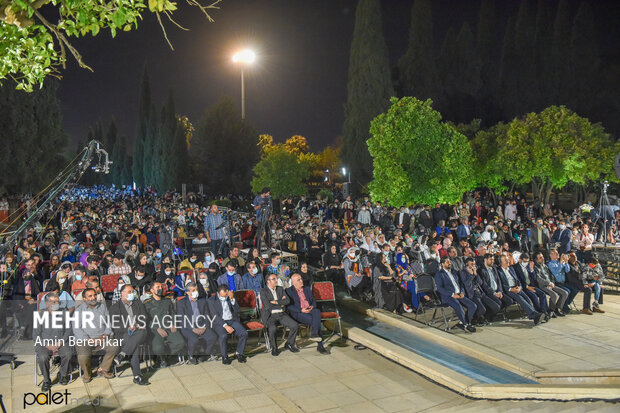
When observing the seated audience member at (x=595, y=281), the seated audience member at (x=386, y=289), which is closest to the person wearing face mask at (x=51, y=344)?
the seated audience member at (x=386, y=289)

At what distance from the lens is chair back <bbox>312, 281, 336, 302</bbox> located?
9805 mm

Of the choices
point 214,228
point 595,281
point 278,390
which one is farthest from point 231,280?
point 595,281

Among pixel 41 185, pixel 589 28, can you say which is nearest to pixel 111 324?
pixel 41 185

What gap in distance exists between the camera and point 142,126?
75.9 m

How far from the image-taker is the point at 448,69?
166 ft

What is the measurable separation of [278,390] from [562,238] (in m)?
12.0

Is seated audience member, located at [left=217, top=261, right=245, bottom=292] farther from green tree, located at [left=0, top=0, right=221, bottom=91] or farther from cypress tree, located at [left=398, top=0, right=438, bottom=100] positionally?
cypress tree, located at [left=398, top=0, right=438, bottom=100]

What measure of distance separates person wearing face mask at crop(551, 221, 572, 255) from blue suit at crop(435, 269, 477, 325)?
6.45m

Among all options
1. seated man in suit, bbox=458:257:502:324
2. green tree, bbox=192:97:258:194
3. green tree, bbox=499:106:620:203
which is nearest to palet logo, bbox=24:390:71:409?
seated man in suit, bbox=458:257:502:324

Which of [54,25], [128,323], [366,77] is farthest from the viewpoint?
[366,77]

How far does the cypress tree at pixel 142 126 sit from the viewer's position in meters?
74.8

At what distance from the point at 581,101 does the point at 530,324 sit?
41054 millimetres

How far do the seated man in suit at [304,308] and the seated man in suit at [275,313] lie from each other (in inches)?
8.3

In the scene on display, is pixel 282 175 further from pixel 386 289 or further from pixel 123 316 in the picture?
pixel 123 316
